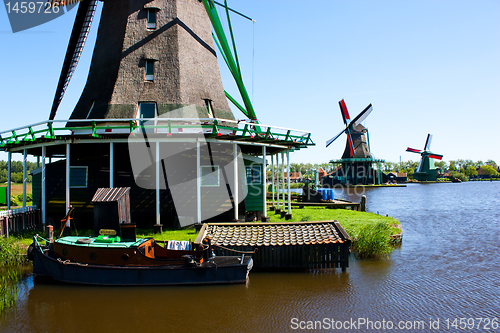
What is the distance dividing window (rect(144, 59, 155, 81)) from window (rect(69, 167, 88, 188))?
205 inches

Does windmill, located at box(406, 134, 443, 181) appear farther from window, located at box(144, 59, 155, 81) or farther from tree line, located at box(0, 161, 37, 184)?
tree line, located at box(0, 161, 37, 184)

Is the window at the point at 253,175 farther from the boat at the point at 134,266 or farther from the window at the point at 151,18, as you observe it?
the window at the point at 151,18

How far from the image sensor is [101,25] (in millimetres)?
18906

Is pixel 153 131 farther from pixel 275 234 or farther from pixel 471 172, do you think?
pixel 471 172

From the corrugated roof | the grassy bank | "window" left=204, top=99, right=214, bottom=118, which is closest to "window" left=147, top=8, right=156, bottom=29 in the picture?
"window" left=204, top=99, right=214, bottom=118

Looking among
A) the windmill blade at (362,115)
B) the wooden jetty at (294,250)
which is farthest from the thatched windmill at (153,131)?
the windmill blade at (362,115)

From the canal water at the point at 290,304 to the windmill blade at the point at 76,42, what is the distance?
1176 cm

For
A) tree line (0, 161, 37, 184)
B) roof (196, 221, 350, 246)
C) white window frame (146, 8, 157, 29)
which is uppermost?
white window frame (146, 8, 157, 29)

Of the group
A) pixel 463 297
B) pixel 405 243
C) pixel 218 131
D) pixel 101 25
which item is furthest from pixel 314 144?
pixel 101 25

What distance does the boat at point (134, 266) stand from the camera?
9875mm

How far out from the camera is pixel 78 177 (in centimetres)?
1648

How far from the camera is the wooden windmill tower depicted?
7436 centimetres

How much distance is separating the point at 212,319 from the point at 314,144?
11.6 m

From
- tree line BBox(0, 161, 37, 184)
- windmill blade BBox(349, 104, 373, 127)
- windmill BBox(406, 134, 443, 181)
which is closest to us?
windmill blade BBox(349, 104, 373, 127)
